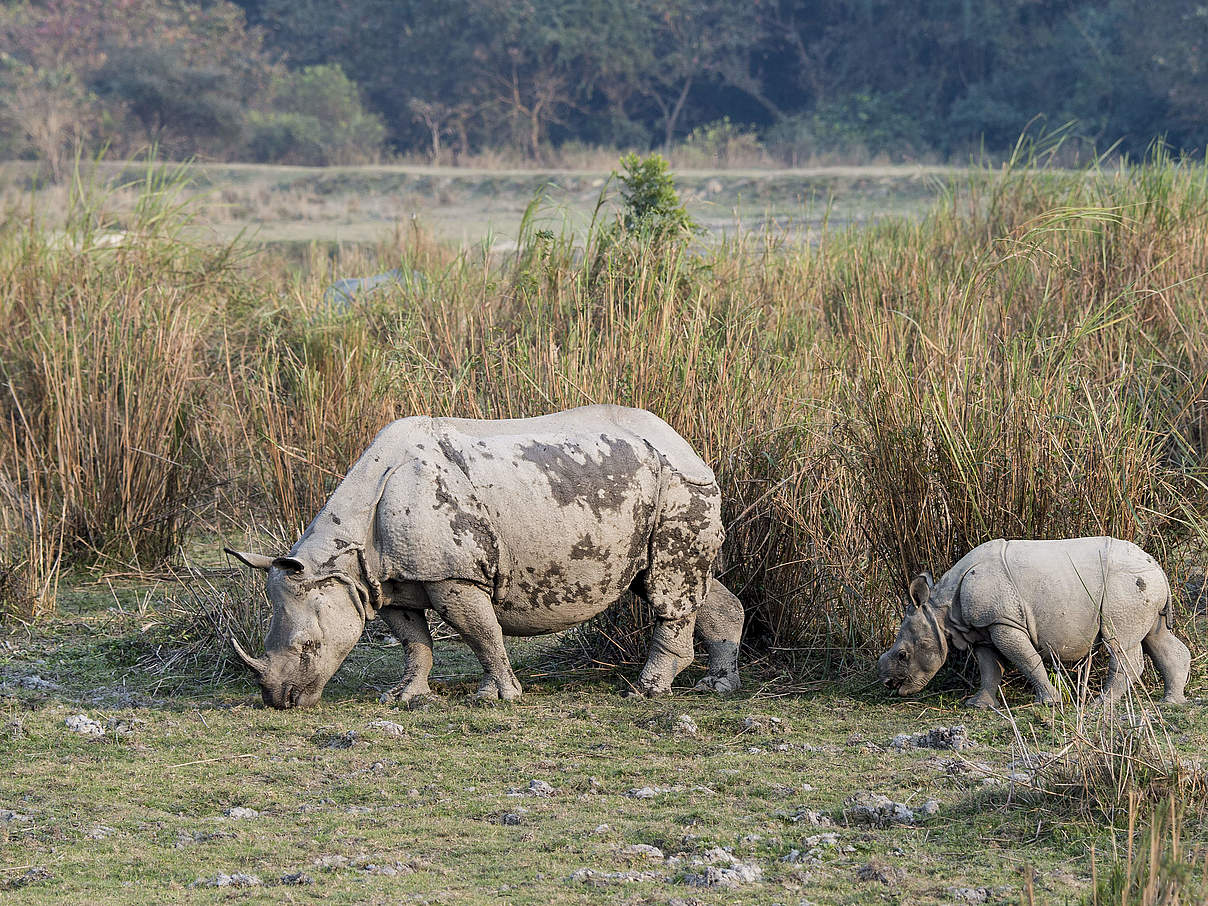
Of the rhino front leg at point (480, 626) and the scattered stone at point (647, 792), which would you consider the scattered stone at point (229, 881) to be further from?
the rhino front leg at point (480, 626)

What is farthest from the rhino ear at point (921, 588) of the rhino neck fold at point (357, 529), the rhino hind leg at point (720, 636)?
the rhino neck fold at point (357, 529)

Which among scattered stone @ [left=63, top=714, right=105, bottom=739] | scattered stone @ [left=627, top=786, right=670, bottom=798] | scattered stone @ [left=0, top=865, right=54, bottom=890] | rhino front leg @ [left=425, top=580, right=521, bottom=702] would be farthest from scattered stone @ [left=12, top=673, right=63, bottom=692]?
scattered stone @ [left=627, top=786, right=670, bottom=798]

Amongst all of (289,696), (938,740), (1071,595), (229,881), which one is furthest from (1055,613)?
(229,881)

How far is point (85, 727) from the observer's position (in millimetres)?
5137

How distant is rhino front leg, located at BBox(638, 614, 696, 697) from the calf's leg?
114 cm

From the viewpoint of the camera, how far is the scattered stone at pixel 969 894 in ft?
11.6

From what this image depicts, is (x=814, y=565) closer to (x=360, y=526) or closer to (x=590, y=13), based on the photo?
(x=360, y=526)

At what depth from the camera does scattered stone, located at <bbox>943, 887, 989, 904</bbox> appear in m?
3.54

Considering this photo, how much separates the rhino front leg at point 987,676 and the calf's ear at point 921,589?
25cm

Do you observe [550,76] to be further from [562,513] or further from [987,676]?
[987,676]

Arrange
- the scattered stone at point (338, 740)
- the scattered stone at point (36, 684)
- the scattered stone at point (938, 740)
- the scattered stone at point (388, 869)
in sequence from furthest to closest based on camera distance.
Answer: the scattered stone at point (36, 684) < the scattered stone at point (338, 740) < the scattered stone at point (938, 740) < the scattered stone at point (388, 869)

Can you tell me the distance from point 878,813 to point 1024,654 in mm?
1171

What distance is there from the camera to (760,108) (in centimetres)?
3809

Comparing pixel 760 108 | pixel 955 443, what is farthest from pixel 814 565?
pixel 760 108
